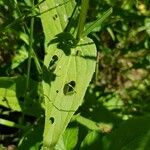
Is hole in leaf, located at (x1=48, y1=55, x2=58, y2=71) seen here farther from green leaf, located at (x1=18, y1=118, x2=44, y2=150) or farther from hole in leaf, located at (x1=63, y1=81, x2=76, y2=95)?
green leaf, located at (x1=18, y1=118, x2=44, y2=150)

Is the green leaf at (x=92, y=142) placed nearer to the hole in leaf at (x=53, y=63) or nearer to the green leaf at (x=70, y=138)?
the green leaf at (x=70, y=138)

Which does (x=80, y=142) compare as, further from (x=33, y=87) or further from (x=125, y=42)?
(x=125, y=42)

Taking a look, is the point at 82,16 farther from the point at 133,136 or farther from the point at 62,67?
the point at 133,136

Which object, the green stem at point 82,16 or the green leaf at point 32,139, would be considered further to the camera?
the green leaf at point 32,139

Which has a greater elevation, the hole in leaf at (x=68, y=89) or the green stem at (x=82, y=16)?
the green stem at (x=82, y=16)

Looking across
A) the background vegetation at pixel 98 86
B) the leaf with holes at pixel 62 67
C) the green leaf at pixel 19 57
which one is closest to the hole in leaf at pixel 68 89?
the leaf with holes at pixel 62 67

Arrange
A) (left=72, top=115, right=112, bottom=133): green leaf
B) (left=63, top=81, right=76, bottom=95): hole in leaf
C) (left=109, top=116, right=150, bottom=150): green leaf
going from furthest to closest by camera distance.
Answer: (left=72, top=115, right=112, bottom=133): green leaf → (left=63, top=81, right=76, bottom=95): hole in leaf → (left=109, top=116, right=150, bottom=150): green leaf

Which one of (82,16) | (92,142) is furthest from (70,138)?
(82,16)

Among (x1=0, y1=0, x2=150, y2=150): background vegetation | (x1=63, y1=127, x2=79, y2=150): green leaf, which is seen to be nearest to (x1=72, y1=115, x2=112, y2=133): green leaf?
(x1=0, y1=0, x2=150, y2=150): background vegetation
